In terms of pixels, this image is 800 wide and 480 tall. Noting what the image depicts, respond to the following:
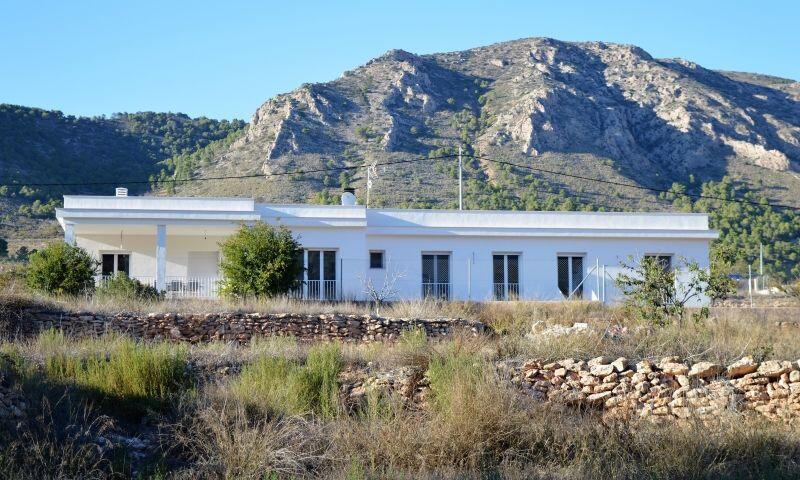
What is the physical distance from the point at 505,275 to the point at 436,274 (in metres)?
2.30

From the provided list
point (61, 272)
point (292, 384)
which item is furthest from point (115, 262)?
point (292, 384)

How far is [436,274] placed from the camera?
95.8 ft

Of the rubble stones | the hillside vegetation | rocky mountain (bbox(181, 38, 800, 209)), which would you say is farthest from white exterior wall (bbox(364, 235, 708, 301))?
rocky mountain (bbox(181, 38, 800, 209))

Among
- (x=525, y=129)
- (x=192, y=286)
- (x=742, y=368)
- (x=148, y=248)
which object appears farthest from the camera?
(x=525, y=129)

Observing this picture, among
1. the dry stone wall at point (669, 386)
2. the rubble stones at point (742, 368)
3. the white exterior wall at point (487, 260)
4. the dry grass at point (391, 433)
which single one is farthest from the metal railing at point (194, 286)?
the rubble stones at point (742, 368)

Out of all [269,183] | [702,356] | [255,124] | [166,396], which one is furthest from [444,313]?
[255,124]

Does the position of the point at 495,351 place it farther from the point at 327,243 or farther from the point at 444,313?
the point at 327,243

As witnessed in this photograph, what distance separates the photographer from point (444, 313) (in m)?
22.1

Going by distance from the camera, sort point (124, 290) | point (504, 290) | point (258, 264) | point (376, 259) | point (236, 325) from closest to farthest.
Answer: point (236, 325)
point (124, 290)
point (258, 264)
point (504, 290)
point (376, 259)

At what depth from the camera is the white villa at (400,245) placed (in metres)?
27.8

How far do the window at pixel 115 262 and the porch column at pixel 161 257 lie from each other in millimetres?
2633

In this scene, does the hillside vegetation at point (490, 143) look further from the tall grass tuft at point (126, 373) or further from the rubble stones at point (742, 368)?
the rubble stones at point (742, 368)

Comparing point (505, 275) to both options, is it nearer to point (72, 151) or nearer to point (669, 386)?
point (669, 386)

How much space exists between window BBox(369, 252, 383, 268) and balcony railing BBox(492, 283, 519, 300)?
3.78 metres
